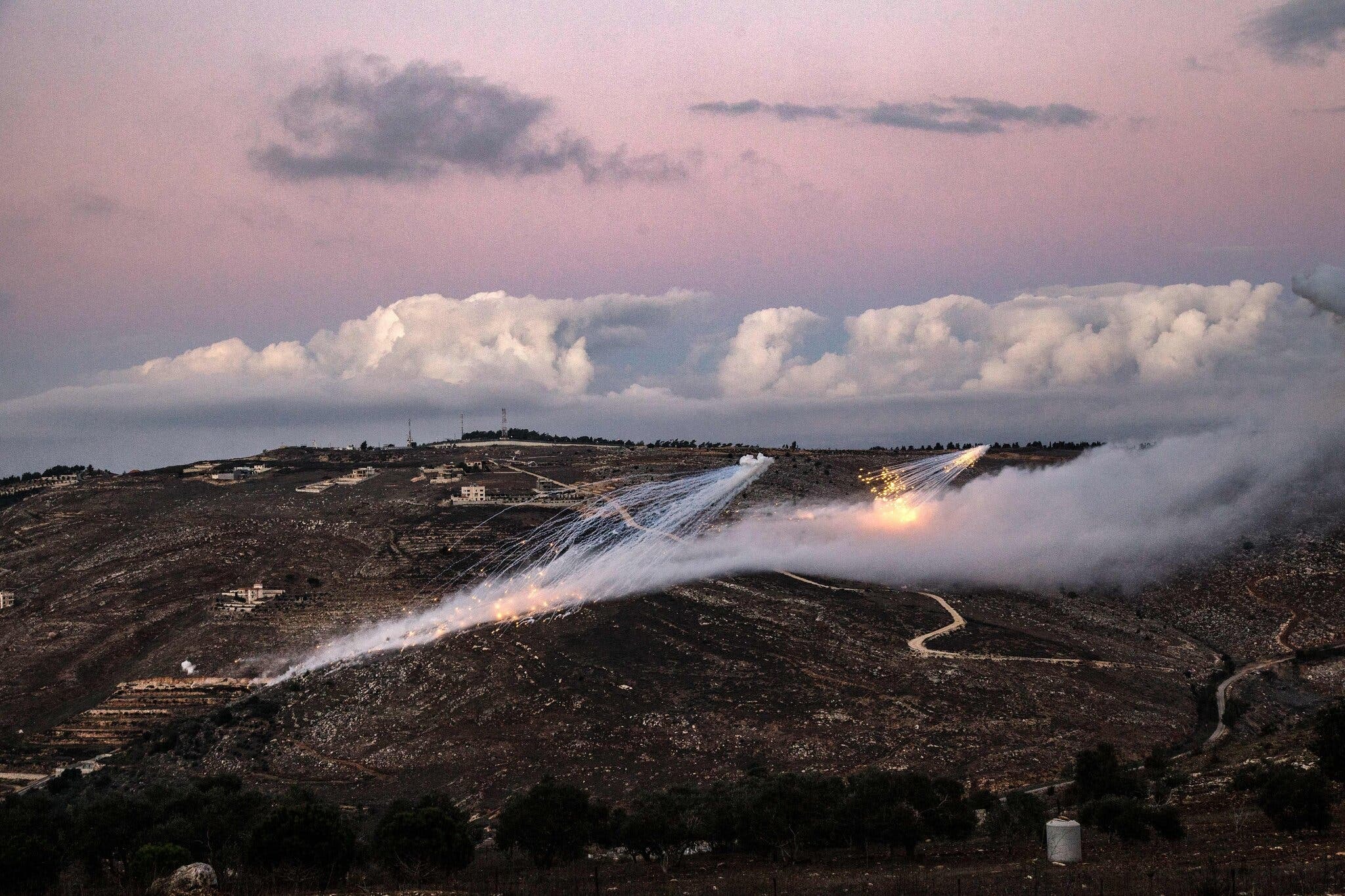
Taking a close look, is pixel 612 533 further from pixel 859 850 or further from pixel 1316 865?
pixel 1316 865

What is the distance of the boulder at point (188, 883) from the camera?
46375mm

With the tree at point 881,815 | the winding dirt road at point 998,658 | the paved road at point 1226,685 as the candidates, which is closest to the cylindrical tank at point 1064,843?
the tree at point 881,815

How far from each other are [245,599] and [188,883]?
7087cm

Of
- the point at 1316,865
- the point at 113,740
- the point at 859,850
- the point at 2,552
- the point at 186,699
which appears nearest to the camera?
the point at 1316,865

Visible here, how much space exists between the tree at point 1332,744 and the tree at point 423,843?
40.2 m

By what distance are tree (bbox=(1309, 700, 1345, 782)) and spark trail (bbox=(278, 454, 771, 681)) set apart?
60.6m

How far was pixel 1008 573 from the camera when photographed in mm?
128125

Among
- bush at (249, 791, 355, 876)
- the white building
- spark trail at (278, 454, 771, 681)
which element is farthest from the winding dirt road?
the white building

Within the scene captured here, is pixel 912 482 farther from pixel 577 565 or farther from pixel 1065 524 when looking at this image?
pixel 577 565

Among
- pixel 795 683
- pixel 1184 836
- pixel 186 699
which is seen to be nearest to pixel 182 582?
pixel 186 699

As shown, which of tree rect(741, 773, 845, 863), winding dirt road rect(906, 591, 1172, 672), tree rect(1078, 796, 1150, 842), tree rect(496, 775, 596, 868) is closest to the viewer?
tree rect(1078, 796, 1150, 842)

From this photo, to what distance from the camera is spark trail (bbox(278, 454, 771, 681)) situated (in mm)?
106000

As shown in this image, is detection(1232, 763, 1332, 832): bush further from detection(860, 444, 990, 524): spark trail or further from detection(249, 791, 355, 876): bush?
detection(860, 444, 990, 524): spark trail

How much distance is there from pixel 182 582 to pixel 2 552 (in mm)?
32088
